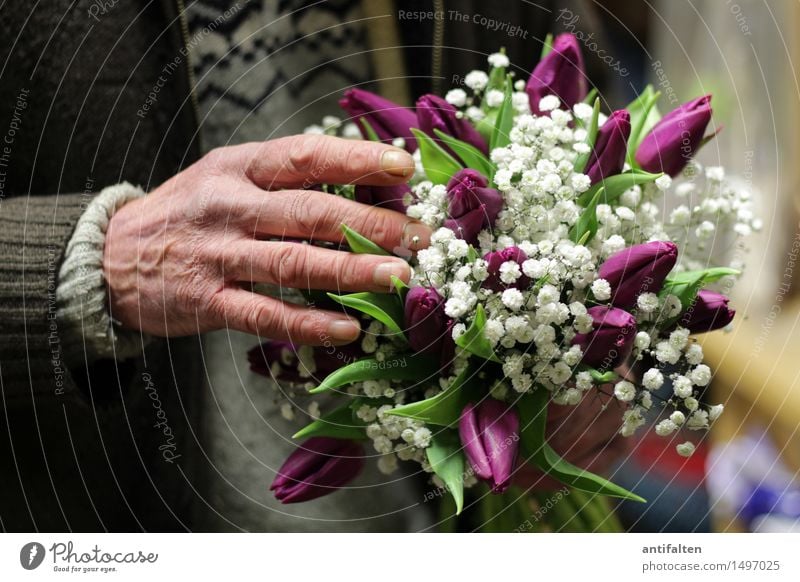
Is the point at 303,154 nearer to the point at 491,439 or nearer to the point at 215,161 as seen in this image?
the point at 215,161

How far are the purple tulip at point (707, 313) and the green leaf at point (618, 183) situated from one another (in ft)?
0.19

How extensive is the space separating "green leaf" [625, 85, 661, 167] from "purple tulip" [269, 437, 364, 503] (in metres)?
0.20

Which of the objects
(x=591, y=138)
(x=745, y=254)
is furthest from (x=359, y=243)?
(x=745, y=254)

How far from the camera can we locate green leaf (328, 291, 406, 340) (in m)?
0.33

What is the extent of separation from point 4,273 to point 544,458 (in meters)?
0.30

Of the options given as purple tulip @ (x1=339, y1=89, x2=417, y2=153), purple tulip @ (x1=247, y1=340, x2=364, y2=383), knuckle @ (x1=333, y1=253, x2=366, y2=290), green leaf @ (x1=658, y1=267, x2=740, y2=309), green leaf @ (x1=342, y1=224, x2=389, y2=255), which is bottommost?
green leaf @ (x1=658, y1=267, x2=740, y2=309)

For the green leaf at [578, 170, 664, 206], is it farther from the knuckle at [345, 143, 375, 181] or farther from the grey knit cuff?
the grey knit cuff

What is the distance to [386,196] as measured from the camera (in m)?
0.35

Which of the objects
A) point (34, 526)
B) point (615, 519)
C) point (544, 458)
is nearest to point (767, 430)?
point (615, 519)

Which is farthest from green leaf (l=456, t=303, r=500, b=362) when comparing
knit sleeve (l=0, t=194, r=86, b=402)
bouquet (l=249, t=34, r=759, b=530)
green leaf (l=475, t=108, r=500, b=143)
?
knit sleeve (l=0, t=194, r=86, b=402)

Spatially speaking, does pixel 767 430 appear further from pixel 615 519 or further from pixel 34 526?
pixel 34 526

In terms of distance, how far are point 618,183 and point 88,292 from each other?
0.92ft
